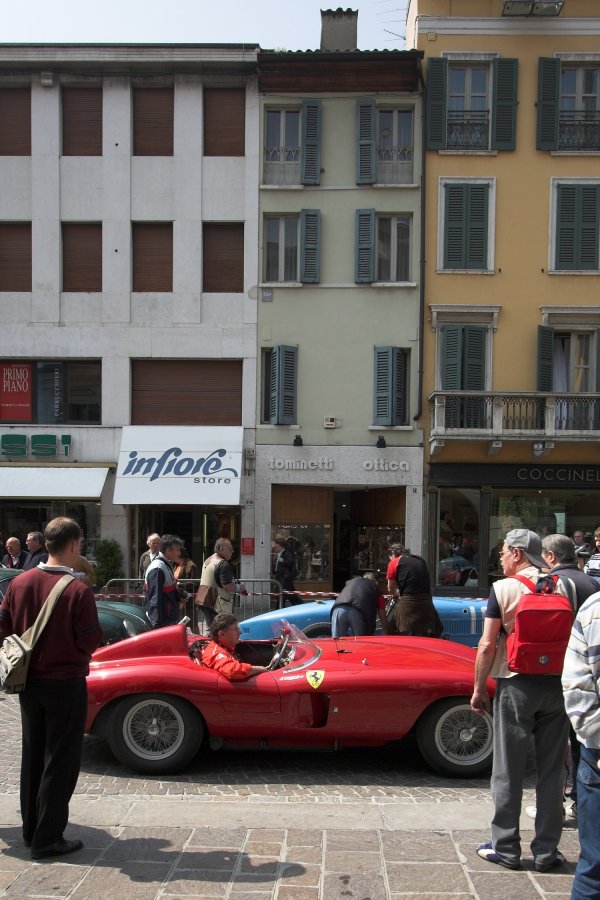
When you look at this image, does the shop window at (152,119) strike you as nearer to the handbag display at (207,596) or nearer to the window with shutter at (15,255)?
the window with shutter at (15,255)

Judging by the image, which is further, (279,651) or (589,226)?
(589,226)

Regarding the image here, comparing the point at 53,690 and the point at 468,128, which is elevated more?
the point at 468,128

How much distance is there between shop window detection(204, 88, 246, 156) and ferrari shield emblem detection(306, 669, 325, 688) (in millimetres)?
14534

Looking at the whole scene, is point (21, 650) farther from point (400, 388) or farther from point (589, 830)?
point (400, 388)

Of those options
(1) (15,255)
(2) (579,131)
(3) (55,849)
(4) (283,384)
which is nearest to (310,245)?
(4) (283,384)

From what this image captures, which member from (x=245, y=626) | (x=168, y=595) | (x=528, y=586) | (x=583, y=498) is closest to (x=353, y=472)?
(x=583, y=498)

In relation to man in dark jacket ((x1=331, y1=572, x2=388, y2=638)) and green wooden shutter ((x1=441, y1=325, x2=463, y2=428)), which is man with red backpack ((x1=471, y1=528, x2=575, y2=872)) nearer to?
man in dark jacket ((x1=331, y1=572, x2=388, y2=638))

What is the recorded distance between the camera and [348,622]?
764 centimetres

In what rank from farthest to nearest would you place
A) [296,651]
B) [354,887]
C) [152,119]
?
[152,119], [296,651], [354,887]

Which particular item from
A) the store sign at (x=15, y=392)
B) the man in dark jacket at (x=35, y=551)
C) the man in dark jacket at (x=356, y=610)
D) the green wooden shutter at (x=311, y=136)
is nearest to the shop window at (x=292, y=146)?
the green wooden shutter at (x=311, y=136)

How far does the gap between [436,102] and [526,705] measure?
16.0 metres

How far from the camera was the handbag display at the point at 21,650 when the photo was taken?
13.0 ft

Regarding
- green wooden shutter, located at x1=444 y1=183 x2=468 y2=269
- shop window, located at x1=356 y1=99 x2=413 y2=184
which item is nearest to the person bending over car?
green wooden shutter, located at x1=444 y1=183 x2=468 y2=269

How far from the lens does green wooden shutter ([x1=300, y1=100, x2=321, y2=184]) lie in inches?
674
